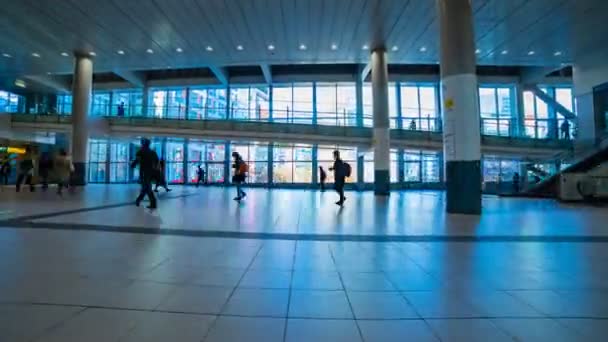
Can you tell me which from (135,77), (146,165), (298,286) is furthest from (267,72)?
(298,286)

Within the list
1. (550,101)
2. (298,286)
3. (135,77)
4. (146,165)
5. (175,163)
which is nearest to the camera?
(298,286)

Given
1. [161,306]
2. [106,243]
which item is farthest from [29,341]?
[106,243]

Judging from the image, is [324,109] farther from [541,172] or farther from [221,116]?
[541,172]

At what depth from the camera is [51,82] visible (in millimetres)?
26344

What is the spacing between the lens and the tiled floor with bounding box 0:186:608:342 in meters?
1.63

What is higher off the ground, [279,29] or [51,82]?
[51,82]

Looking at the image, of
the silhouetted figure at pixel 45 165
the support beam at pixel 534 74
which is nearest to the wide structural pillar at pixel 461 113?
Result: the silhouetted figure at pixel 45 165

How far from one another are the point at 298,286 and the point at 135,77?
29.5 metres

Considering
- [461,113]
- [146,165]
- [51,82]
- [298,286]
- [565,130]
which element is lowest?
[298,286]

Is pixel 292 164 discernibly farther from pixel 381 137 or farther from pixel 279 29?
pixel 279 29

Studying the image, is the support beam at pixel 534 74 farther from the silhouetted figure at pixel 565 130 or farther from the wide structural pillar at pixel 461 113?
the wide structural pillar at pixel 461 113

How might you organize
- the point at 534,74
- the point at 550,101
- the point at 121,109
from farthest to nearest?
1. the point at 550,101
2. the point at 534,74
3. the point at 121,109

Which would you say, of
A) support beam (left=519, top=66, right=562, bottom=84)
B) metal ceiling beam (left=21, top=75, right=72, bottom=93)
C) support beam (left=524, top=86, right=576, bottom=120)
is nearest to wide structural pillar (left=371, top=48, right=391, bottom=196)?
support beam (left=519, top=66, right=562, bottom=84)

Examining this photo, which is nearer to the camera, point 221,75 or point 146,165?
point 146,165
